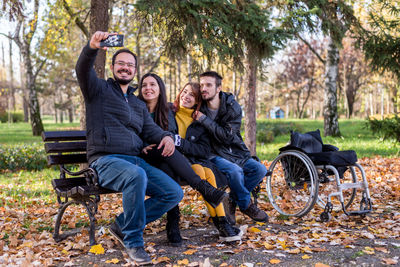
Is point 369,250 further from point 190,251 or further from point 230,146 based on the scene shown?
point 230,146

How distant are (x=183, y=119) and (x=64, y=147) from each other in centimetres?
129

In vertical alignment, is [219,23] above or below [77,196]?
above

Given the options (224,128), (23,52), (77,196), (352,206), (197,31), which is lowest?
(352,206)

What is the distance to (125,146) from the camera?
355cm

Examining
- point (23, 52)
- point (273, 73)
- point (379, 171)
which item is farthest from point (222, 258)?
point (273, 73)

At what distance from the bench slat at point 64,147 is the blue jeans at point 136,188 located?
0.67 meters

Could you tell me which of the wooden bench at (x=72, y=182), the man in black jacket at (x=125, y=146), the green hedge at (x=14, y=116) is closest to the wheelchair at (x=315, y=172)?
the man in black jacket at (x=125, y=146)

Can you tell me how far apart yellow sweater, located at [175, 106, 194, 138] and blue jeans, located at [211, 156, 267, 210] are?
454 mm

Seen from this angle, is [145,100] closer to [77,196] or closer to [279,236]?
[77,196]

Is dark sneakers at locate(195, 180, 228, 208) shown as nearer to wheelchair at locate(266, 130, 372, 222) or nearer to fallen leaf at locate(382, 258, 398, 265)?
wheelchair at locate(266, 130, 372, 222)

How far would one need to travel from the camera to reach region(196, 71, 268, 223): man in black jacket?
4230 mm

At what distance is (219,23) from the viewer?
227 inches

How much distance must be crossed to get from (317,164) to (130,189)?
92.2 inches

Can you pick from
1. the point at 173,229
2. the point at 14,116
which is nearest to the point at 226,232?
the point at 173,229
